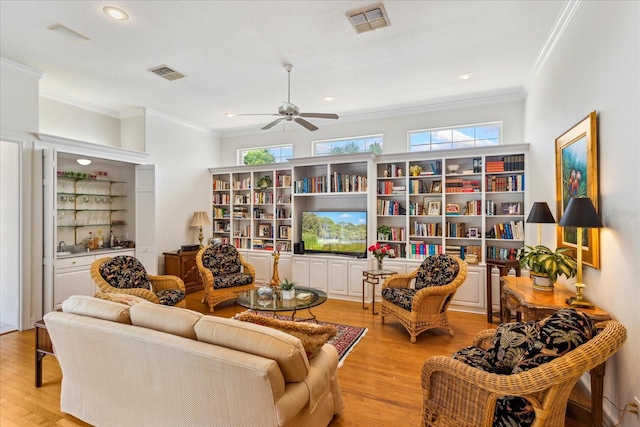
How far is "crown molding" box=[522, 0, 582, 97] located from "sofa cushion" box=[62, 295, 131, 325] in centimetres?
424

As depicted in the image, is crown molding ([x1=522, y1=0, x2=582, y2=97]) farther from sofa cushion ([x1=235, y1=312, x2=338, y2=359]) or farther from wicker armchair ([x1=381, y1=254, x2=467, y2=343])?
sofa cushion ([x1=235, y1=312, x2=338, y2=359])

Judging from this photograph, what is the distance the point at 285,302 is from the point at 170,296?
56.9 inches

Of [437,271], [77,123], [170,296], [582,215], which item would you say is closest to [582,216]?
[582,215]

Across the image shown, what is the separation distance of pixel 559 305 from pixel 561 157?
1525 millimetres

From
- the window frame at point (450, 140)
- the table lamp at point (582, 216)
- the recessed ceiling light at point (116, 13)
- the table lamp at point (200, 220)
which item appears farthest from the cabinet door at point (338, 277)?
A: the recessed ceiling light at point (116, 13)

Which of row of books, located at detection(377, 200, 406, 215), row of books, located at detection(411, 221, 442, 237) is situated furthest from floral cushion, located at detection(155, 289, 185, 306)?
row of books, located at detection(411, 221, 442, 237)

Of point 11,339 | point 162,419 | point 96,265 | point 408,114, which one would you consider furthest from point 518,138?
point 11,339

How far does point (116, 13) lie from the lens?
9.51ft

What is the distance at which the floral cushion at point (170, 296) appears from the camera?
3792 mm

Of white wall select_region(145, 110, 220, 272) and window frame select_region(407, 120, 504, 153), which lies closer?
window frame select_region(407, 120, 504, 153)

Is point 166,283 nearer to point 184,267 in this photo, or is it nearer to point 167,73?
point 184,267

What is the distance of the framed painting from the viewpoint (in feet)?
7.72

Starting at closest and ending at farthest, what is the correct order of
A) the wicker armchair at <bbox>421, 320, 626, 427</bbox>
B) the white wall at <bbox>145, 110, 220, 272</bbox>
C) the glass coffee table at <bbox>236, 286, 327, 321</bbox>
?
the wicker armchair at <bbox>421, 320, 626, 427</bbox>
the glass coffee table at <bbox>236, 286, 327, 321</bbox>
the white wall at <bbox>145, 110, 220, 272</bbox>

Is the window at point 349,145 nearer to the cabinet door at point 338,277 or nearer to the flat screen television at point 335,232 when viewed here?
the flat screen television at point 335,232
